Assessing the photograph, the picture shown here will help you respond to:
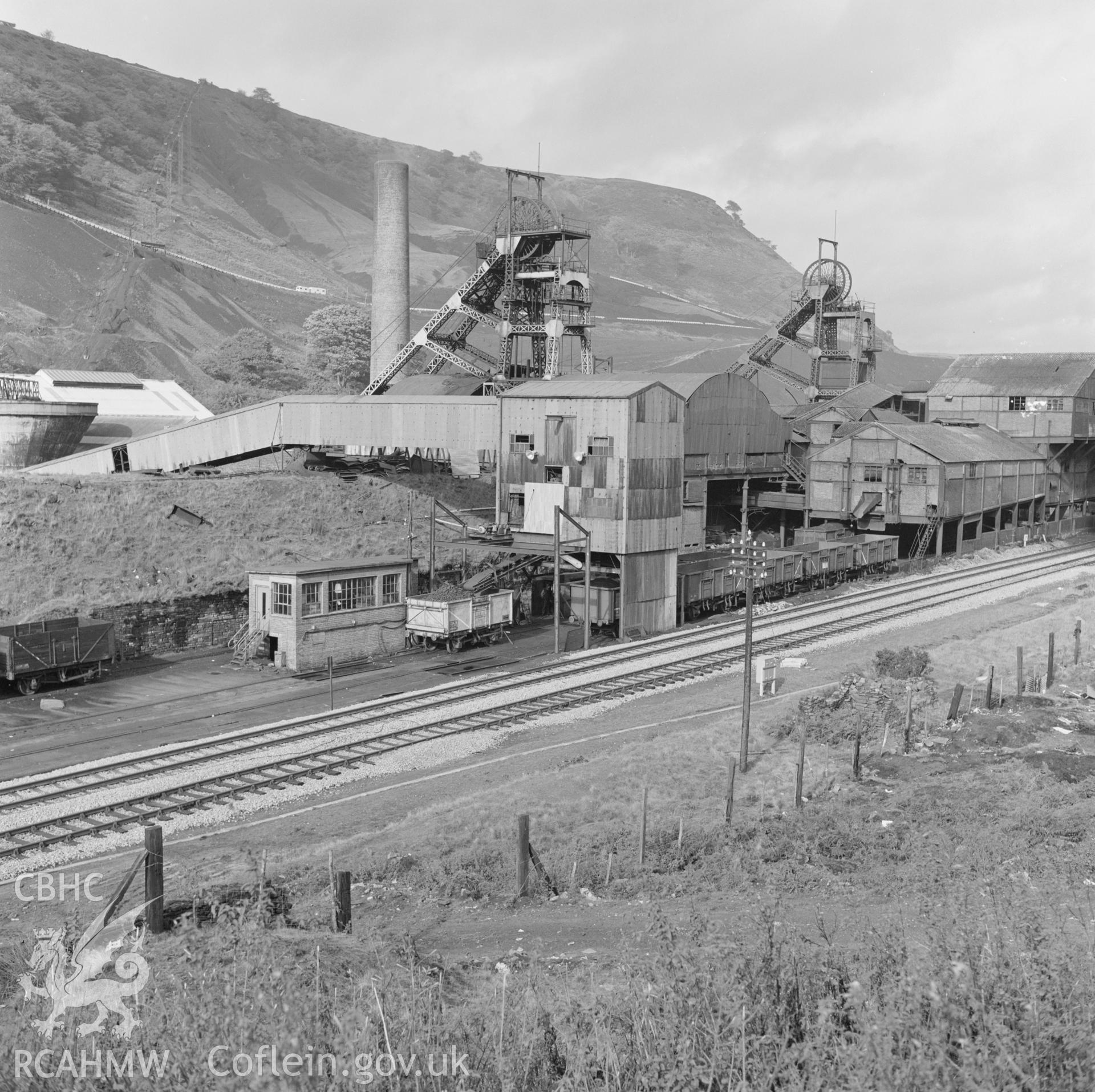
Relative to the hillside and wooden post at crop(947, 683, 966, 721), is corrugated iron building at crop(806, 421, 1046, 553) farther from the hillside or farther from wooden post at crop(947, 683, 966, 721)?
the hillside

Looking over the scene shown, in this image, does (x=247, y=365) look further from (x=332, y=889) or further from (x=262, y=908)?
(x=262, y=908)

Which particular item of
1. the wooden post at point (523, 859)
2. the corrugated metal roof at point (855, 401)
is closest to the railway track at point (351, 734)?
the wooden post at point (523, 859)

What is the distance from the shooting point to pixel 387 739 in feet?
82.7

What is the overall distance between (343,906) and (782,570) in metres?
33.8

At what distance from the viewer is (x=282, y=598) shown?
32938mm

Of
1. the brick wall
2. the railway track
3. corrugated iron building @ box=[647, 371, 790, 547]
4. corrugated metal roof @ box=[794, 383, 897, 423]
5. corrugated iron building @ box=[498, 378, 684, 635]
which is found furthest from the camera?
corrugated metal roof @ box=[794, 383, 897, 423]

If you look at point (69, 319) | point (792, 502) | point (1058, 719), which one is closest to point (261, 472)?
point (792, 502)

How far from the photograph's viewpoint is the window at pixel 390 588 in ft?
115

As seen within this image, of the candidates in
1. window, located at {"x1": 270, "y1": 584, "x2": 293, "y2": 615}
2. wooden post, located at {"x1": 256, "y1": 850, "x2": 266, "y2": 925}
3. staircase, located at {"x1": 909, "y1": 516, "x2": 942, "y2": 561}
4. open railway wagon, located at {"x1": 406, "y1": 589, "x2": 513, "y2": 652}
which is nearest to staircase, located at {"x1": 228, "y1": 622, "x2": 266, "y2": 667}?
window, located at {"x1": 270, "y1": 584, "x2": 293, "y2": 615}

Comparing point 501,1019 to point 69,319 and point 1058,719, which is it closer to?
point 1058,719

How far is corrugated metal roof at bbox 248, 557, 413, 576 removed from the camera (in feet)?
107

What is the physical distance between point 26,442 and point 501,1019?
4805 cm

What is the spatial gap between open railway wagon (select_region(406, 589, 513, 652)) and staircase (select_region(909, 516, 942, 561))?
1042 inches

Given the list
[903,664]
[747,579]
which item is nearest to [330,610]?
[747,579]
